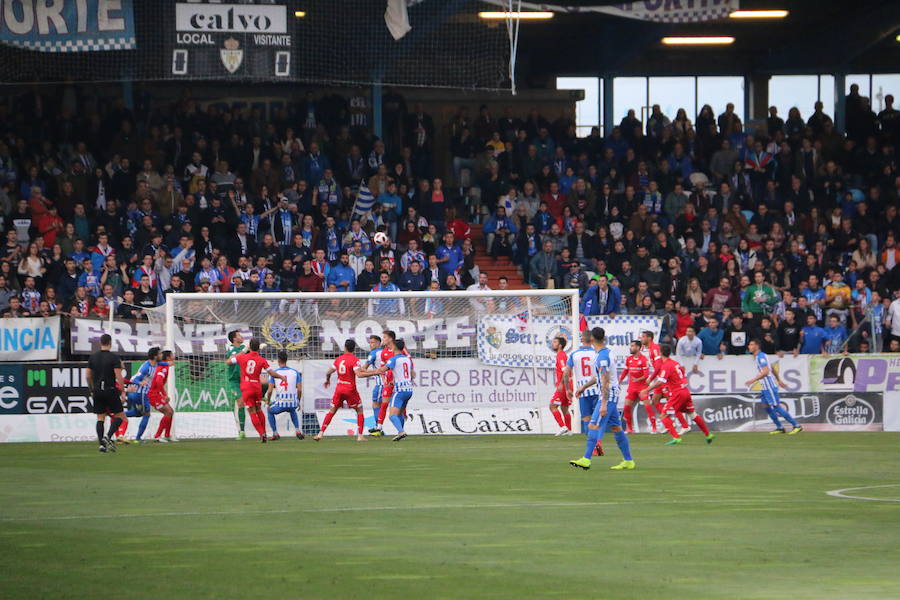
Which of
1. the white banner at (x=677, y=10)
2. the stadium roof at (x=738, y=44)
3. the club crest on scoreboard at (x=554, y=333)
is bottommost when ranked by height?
the club crest on scoreboard at (x=554, y=333)

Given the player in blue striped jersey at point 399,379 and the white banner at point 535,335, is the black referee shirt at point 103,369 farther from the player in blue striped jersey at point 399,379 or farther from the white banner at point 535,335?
the white banner at point 535,335

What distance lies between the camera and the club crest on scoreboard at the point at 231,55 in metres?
25.5

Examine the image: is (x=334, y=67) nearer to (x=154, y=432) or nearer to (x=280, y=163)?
(x=280, y=163)

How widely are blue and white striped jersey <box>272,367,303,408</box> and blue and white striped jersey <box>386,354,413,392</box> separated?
187cm

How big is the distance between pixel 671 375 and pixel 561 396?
2287 mm

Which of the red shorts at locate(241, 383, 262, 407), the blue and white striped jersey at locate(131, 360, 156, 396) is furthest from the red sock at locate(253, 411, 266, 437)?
the blue and white striped jersey at locate(131, 360, 156, 396)

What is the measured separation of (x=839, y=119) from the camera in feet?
140

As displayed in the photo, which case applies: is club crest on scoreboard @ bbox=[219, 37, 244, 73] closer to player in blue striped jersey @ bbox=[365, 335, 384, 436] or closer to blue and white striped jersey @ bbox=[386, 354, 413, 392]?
player in blue striped jersey @ bbox=[365, 335, 384, 436]

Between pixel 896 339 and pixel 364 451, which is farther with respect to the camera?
pixel 896 339

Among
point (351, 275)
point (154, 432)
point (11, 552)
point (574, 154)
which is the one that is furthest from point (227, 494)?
point (574, 154)

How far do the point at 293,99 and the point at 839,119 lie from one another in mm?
17023

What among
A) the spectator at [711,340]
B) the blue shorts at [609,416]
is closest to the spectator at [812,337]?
the spectator at [711,340]

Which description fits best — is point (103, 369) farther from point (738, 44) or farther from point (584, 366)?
point (738, 44)

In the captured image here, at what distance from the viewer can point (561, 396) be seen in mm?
25953
